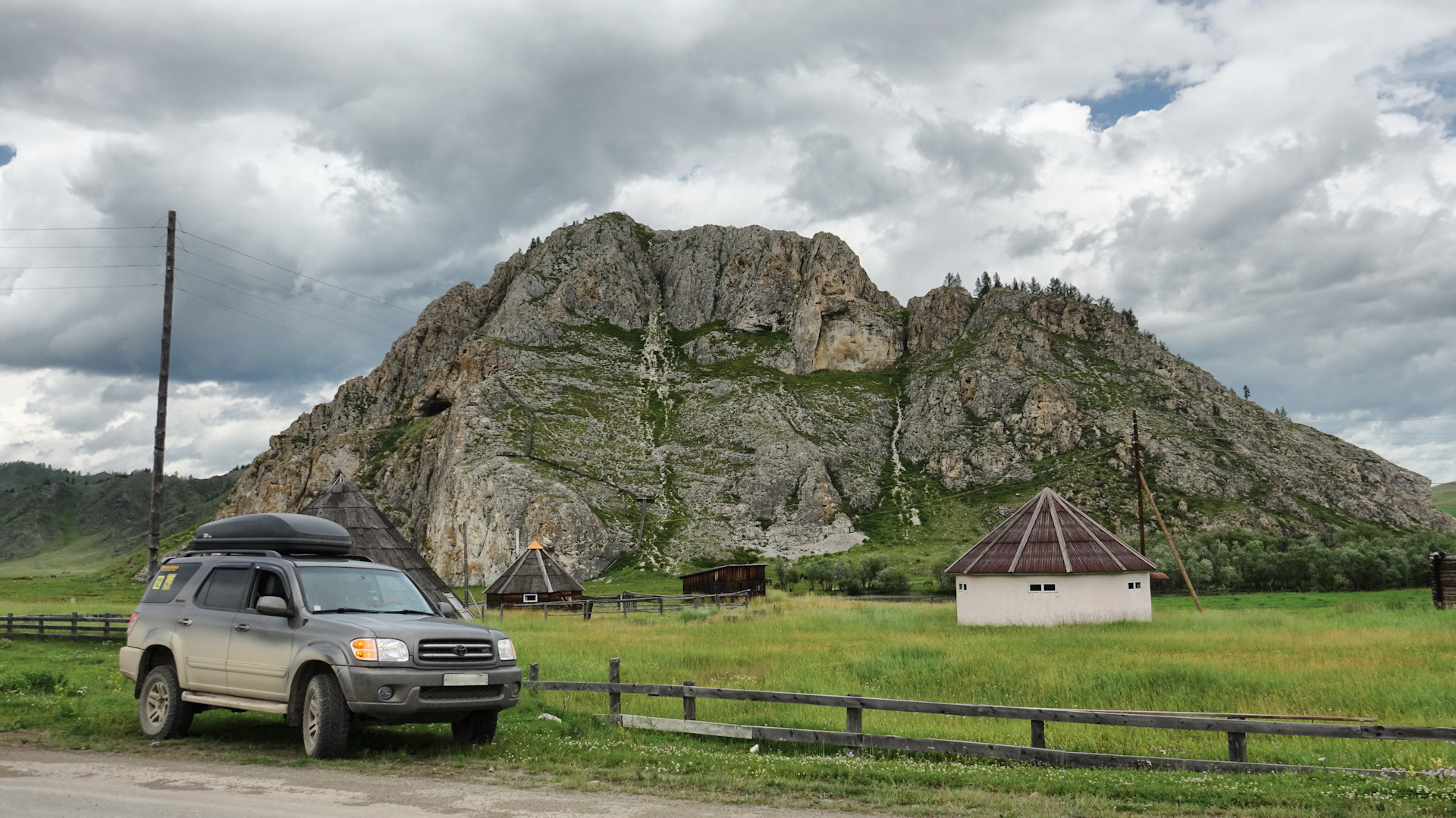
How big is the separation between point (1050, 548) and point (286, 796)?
127ft

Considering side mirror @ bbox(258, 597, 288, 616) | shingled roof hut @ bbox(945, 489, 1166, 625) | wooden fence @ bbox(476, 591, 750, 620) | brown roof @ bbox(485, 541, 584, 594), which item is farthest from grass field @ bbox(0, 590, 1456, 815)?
brown roof @ bbox(485, 541, 584, 594)

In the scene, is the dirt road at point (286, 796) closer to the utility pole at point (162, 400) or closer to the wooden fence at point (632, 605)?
the utility pole at point (162, 400)

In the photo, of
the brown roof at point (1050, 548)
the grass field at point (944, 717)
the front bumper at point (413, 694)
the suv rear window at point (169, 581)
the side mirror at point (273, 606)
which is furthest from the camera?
the brown roof at point (1050, 548)

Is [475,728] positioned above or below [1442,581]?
above

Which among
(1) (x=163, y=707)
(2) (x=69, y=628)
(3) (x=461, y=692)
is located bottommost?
(2) (x=69, y=628)

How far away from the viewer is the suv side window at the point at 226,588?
11.9 m

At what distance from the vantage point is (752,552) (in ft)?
337

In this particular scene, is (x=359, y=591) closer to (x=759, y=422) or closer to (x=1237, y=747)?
(x=1237, y=747)

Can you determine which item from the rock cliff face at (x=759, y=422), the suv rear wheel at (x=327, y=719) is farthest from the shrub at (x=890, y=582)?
the suv rear wheel at (x=327, y=719)

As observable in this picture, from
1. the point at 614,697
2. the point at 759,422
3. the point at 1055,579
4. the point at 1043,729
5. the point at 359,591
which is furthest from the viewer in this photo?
the point at 759,422

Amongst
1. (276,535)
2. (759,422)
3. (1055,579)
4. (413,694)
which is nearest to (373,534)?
(276,535)

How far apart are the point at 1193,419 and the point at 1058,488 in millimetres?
25890

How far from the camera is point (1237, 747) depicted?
10.6 m

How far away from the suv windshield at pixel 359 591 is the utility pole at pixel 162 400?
59.3 ft
